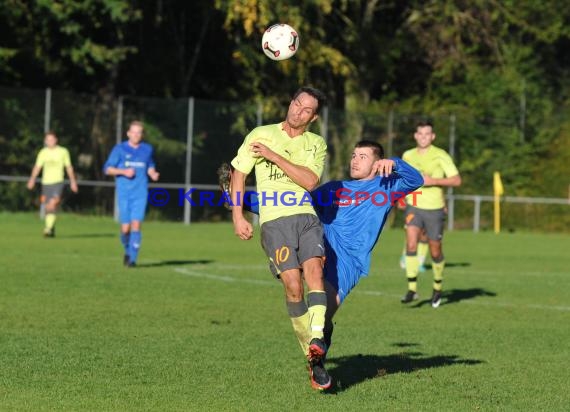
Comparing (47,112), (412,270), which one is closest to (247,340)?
(412,270)

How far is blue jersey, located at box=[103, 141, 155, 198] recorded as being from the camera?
61.2ft

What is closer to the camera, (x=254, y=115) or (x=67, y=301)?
(x=67, y=301)

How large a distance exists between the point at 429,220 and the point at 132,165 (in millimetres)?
5278

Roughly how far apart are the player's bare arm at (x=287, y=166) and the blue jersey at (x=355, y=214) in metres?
0.66

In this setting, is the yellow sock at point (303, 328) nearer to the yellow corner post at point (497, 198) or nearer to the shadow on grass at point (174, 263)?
the shadow on grass at point (174, 263)

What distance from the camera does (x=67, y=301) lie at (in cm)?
1395

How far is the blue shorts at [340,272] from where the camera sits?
29.6 ft

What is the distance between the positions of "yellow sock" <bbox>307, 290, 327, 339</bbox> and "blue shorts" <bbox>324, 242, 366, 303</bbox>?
46 cm

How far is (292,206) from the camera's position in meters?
8.67

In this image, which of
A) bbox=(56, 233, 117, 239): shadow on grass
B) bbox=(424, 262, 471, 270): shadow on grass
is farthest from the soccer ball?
bbox=(56, 233, 117, 239): shadow on grass

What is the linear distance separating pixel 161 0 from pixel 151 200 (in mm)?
7959

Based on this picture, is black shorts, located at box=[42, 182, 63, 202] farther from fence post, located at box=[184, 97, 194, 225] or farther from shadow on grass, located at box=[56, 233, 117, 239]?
fence post, located at box=[184, 97, 194, 225]

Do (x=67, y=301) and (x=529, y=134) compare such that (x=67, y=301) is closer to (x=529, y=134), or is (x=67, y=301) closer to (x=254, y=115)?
(x=254, y=115)

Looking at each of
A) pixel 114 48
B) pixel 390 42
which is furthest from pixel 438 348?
pixel 390 42
